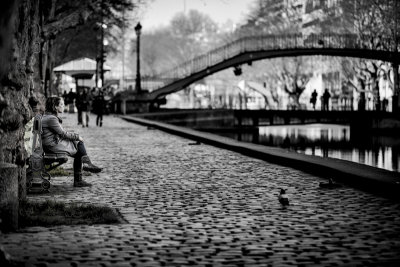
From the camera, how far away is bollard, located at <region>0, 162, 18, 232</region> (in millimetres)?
8438

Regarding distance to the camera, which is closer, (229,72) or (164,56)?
(229,72)

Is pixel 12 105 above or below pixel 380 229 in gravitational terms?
above

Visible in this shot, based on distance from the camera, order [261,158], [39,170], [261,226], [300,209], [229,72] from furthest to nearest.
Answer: [229,72] → [261,158] → [39,170] → [300,209] → [261,226]

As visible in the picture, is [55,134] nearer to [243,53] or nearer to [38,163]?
[38,163]

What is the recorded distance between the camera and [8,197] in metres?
8.47

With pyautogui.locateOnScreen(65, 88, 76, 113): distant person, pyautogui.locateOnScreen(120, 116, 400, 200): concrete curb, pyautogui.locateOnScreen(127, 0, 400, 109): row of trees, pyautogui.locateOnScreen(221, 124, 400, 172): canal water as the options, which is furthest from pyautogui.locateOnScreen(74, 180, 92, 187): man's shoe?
pyautogui.locateOnScreen(65, 88, 76, 113): distant person

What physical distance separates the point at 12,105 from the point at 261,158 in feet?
34.5

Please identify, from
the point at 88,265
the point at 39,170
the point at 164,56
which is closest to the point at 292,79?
the point at 39,170

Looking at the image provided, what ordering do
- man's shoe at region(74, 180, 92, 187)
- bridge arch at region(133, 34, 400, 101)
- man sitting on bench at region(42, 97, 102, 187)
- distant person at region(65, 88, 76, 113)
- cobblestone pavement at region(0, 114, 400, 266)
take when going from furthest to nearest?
bridge arch at region(133, 34, 400, 101)
distant person at region(65, 88, 76, 113)
man's shoe at region(74, 180, 92, 187)
man sitting on bench at region(42, 97, 102, 187)
cobblestone pavement at region(0, 114, 400, 266)

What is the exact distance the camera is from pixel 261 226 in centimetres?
927

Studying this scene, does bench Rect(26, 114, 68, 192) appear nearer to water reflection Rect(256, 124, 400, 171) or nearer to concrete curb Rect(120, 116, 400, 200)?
concrete curb Rect(120, 116, 400, 200)

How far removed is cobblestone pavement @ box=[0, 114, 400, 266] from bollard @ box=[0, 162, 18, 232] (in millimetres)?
170

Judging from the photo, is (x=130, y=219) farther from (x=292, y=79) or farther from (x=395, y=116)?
(x=292, y=79)

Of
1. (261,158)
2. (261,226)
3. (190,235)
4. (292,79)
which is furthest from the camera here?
(292,79)
